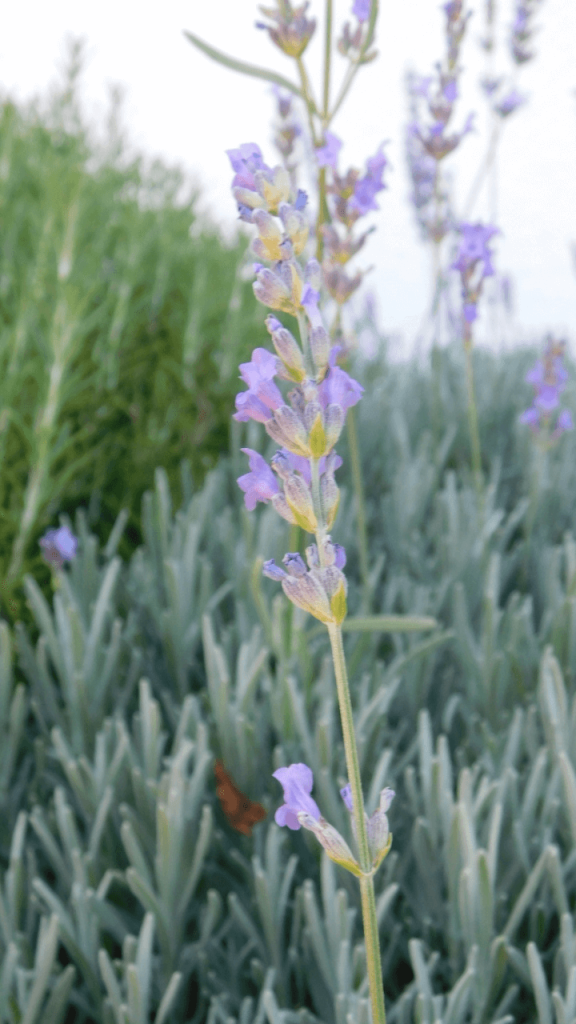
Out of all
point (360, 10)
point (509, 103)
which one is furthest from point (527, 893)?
point (509, 103)

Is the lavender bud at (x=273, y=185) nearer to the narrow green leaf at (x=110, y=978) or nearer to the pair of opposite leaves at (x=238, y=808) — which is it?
the narrow green leaf at (x=110, y=978)

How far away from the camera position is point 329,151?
1397 millimetres

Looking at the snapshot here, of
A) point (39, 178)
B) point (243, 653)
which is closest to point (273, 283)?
point (243, 653)

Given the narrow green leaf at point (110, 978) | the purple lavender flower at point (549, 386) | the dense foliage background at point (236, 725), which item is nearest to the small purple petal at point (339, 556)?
the dense foliage background at point (236, 725)

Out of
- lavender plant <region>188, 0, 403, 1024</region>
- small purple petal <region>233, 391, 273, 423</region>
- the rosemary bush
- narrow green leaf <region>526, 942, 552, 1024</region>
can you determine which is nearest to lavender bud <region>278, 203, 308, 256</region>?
lavender plant <region>188, 0, 403, 1024</region>

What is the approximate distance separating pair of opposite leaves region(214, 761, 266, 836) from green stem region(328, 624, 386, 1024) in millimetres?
898

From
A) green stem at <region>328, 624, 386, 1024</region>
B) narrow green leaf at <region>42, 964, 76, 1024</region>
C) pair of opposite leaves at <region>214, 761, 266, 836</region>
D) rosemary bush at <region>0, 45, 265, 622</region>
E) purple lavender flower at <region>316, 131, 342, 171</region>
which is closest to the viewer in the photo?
green stem at <region>328, 624, 386, 1024</region>

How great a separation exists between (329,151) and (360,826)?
1.09 meters

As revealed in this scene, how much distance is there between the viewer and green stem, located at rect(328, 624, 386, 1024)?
63 cm

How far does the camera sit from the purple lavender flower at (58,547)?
204 centimetres

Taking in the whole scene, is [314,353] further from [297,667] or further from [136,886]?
[297,667]

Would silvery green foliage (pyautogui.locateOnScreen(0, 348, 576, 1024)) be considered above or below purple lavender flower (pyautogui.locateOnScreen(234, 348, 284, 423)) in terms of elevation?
below

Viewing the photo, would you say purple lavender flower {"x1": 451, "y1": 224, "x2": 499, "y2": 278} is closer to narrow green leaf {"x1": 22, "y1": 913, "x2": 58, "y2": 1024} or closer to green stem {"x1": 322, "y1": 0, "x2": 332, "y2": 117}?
green stem {"x1": 322, "y1": 0, "x2": 332, "y2": 117}

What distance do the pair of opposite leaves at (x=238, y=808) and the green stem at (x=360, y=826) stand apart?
2.95ft
